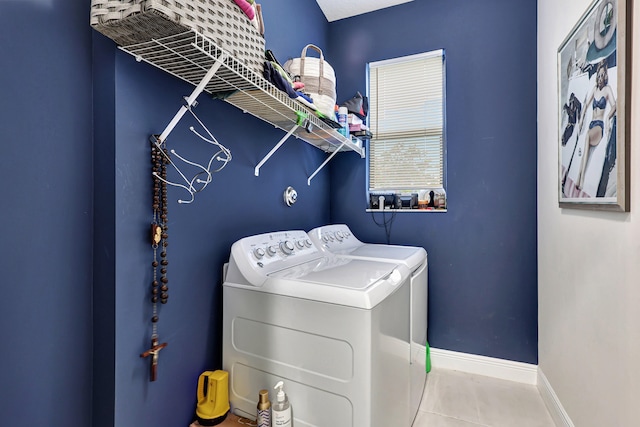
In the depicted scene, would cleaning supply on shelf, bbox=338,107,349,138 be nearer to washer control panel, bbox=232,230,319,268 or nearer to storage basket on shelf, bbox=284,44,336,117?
storage basket on shelf, bbox=284,44,336,117

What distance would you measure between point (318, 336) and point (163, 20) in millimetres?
1080

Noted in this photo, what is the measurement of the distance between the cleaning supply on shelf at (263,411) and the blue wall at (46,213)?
1.85ft

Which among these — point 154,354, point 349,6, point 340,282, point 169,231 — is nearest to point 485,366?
point 340,282

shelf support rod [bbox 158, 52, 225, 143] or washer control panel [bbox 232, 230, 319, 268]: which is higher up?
shelf support rod [bbox 158, 52, 225, 143]

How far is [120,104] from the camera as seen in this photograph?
3.16ft

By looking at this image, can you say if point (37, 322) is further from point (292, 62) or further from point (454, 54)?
point (454, 54)

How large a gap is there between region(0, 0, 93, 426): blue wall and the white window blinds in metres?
1.99

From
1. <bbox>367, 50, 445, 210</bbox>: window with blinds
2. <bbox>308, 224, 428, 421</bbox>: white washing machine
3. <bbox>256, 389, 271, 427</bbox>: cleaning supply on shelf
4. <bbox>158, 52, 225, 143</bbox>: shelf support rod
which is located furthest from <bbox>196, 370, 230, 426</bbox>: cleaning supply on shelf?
<bbox>367, 50, 445, 210</bbox>: window with blinds

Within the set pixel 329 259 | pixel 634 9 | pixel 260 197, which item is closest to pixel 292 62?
pixel 260 197

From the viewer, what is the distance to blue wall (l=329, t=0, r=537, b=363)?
81.9 inches

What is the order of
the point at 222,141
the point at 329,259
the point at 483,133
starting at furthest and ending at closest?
the point at 483,133, the point at 329,259, the point at 222,141

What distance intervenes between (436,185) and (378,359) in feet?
5.33

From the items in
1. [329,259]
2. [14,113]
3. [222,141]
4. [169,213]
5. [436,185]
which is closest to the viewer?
[14,113]

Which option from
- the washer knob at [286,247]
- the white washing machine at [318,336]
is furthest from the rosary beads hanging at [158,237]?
the washer knob at [286,247]
